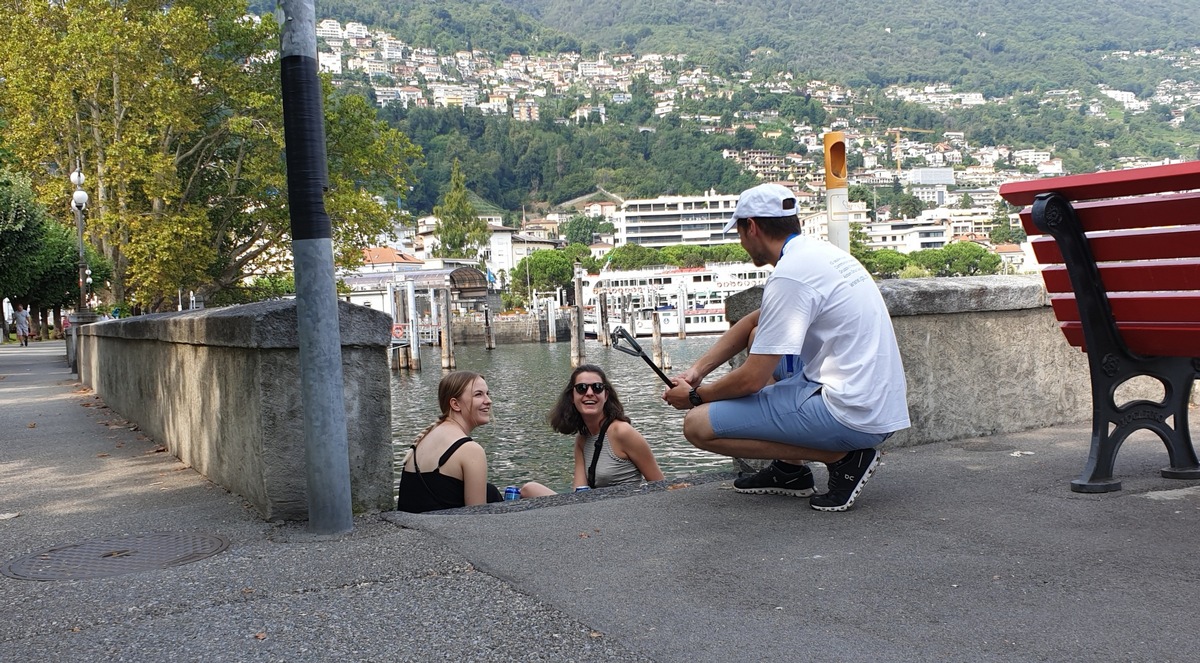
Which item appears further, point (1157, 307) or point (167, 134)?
point (167, 134)

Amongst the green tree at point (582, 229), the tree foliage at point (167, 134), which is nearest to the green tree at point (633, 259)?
the green tree at point (582, 229)

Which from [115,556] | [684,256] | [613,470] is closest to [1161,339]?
[613,470]

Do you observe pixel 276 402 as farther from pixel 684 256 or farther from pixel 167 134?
pixel 684 256

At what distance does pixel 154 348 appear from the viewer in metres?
8.17

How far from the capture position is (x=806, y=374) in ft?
13.1

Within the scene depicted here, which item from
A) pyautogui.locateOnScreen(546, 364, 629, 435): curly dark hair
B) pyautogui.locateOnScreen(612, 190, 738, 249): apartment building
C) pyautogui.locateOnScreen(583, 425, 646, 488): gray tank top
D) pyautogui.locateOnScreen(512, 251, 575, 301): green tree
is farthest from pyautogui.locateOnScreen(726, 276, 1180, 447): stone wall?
pyautogui.locateOnScreen(612, 190, 738, 249): apartment building

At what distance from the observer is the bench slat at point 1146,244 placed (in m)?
3.47

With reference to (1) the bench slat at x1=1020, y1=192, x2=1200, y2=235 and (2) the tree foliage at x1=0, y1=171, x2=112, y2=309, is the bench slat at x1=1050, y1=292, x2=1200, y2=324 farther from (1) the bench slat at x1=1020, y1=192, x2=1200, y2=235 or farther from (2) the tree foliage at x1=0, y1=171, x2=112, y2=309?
(2) the tree foliage at x1=0, y1=171, x2=112, y2=309

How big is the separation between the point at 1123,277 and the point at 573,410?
2.67 m

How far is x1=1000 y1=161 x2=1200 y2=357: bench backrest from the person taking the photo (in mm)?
3459

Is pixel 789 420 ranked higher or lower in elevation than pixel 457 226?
lower

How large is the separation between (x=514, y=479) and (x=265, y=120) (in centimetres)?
2101

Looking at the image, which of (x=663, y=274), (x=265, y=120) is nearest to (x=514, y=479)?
(x=265, y=120)

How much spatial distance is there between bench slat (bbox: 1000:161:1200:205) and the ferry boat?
194ft
